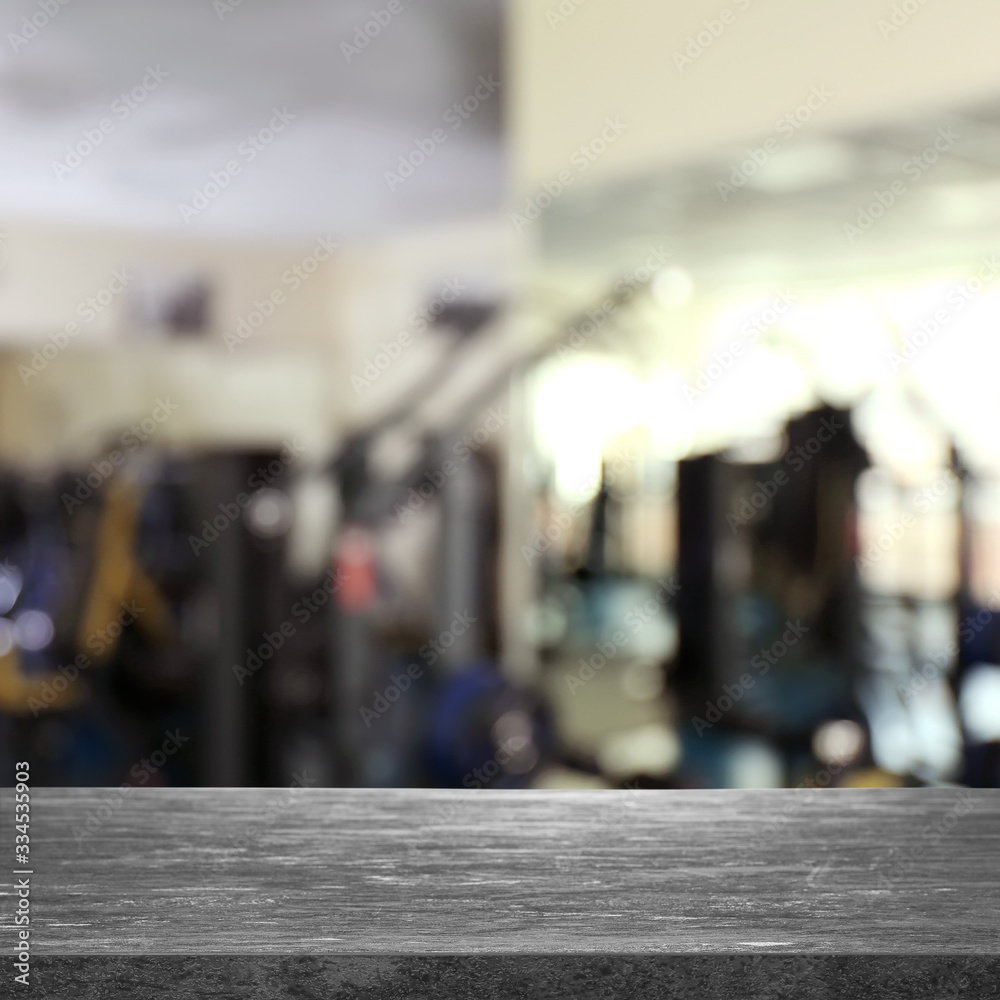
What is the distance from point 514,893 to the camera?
1.38 ft

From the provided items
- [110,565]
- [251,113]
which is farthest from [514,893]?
[251,113]

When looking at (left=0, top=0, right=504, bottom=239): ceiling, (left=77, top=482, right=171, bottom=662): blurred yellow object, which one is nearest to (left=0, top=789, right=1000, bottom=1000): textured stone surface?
(left=77, top=482, right=171, bottom=662): blurred yellow object

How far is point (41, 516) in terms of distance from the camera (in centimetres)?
357

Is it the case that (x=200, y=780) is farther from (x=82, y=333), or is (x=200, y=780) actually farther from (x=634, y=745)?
(x=82, y=333)

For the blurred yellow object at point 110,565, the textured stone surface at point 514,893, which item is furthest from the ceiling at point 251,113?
the textured stone surface at point 514,893

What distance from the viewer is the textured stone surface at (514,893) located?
340 mm

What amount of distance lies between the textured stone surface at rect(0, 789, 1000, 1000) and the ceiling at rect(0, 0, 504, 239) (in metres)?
4.73

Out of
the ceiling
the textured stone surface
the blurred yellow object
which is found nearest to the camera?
the textured stone surface

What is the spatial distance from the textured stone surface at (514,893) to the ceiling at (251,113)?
4.73 metres

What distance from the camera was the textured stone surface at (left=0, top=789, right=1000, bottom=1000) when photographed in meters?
0.34

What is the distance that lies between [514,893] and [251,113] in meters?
5.79

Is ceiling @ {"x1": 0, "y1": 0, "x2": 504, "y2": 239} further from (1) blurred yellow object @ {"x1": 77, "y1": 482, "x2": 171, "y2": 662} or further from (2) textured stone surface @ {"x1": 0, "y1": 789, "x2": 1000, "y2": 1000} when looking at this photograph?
(2) textured stone surface @ {"x1": 0, "y1": 789, "x2": 1000, "y2": 1000}

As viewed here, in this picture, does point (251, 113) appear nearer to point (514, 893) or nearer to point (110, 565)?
point (110, 565)

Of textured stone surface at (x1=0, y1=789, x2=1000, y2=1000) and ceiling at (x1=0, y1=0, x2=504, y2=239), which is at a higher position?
ceiling at (x1=0, y1=0, x2=504, y2=239)
